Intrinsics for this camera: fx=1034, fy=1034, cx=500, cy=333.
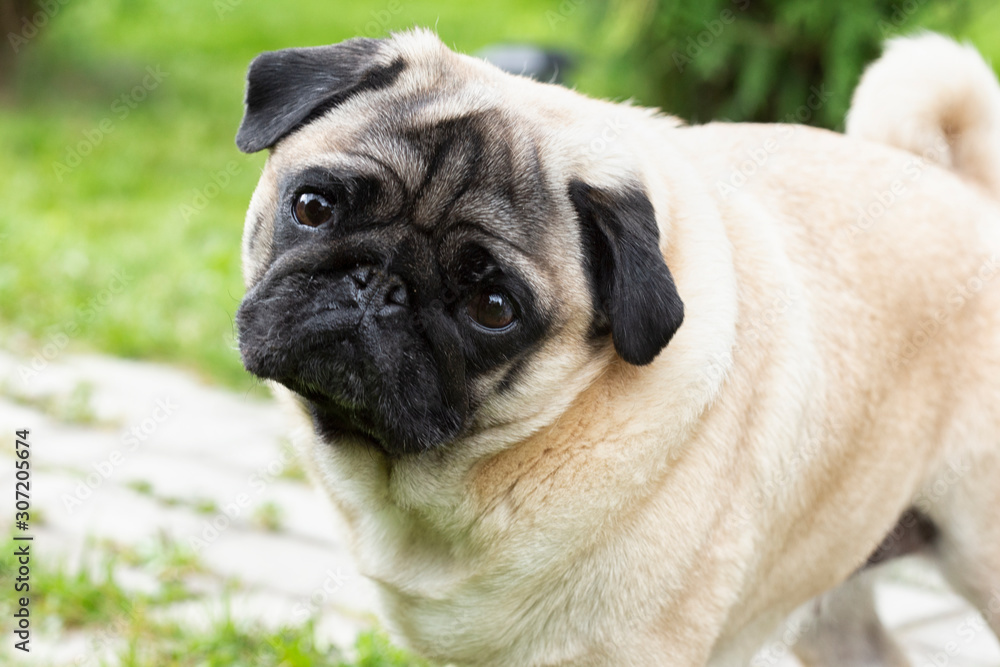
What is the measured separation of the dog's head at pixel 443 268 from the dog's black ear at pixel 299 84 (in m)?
0.02

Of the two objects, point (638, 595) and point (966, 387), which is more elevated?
point (966, 387)

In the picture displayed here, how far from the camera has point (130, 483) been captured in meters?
4.73

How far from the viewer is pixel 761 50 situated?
7.26 meters

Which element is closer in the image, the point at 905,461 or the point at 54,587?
the point at 905,461

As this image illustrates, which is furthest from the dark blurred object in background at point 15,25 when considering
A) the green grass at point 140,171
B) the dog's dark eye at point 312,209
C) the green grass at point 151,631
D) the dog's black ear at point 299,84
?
the dog's dark eye at point 312,209

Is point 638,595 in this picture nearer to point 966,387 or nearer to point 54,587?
point 966,387

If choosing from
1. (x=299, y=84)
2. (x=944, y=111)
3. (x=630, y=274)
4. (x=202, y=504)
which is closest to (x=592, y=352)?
(x=630, y=274)

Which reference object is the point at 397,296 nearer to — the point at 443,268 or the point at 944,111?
the point at 443,268

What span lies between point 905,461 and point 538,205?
4.83 feet

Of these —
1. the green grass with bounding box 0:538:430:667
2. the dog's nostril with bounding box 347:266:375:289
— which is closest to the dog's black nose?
the dog's nostril with bounding box 347:266:375:289

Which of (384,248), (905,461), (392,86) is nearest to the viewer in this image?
(384,248)

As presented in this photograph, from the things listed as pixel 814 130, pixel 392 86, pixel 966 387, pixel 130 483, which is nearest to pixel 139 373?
pixel 130 483

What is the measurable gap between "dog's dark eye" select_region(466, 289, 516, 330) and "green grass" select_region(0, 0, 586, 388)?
3.82 ft

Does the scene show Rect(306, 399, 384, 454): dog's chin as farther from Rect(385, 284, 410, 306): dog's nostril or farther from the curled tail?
the curled tail
